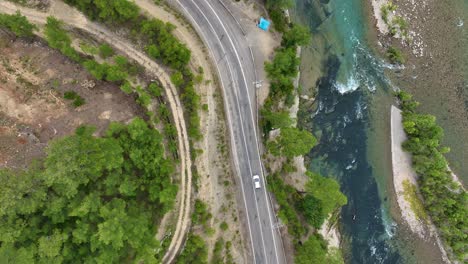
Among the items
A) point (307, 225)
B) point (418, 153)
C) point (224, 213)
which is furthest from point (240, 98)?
point (418, 153)

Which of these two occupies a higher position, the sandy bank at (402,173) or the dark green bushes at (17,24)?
the dark green bushes at (17,24)

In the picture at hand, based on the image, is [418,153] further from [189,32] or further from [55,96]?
[55,96]

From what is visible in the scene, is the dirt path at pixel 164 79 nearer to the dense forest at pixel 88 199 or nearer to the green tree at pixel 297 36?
the dense forest at pixel 88 199

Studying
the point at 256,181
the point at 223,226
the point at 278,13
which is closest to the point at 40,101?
the point at 223,226

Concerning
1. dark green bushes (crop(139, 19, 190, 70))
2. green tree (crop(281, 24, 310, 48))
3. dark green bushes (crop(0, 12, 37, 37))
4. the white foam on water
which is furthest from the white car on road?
dark green bushes (crop(0, 12, 37, 37))

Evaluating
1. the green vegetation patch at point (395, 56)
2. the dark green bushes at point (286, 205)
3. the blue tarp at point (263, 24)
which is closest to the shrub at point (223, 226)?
the dark green bushes at point (286, 205)

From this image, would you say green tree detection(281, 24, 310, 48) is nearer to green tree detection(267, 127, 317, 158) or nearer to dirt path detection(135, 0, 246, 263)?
dirt path detection(135, 0, 246, 263)
